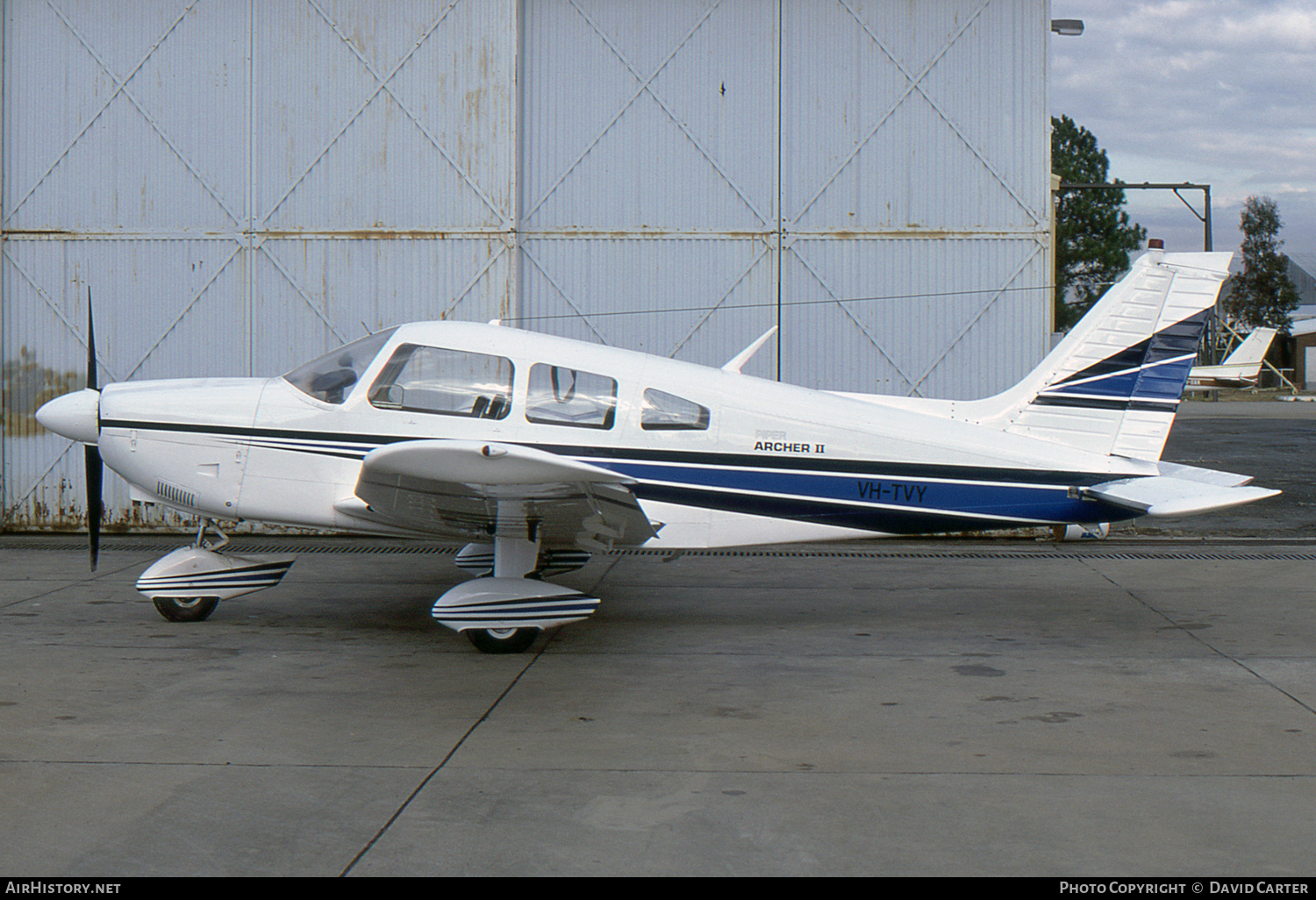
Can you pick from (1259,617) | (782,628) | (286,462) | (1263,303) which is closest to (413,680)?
(286,462)

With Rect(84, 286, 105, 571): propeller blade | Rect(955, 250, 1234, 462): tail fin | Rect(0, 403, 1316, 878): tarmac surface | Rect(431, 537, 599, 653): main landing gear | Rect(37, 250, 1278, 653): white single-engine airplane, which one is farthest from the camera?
Rect(955, 250, 1234, 462): tail fin

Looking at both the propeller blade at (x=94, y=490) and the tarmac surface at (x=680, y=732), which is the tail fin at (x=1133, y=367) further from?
the propeller blade at (x=94, y=490)

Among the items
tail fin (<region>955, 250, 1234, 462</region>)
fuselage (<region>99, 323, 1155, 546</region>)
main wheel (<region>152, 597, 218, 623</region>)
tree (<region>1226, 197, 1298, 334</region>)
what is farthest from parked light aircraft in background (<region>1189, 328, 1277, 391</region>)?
main wheel (<region>152, 597, 218, 623</region>)

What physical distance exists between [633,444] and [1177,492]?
11.2 feet

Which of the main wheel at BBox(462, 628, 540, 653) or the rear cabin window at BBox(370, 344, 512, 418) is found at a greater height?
the rear cabin window at BBox(370, 344, 512, 418)

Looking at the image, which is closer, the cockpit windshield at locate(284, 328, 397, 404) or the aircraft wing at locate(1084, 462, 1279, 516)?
the aircraft wing at locate(1084, 462, 1279, 516)

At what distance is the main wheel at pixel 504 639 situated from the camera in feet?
21.5

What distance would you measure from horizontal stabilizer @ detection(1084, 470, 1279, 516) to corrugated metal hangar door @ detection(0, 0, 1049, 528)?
14.4 ft

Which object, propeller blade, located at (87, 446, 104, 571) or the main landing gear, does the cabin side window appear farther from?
propeller blade, located at (87, 446, 104, 571)

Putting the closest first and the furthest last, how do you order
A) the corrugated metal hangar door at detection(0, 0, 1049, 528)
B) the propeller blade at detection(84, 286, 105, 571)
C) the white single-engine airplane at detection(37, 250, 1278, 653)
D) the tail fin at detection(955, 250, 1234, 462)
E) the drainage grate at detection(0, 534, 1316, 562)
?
the white single-engine airplane at detection(37, 250, 1278, 653)
the propeller blade at detection(84, 286, 105, 571)
the tail fin at detection(955, 250, 1234, 462)
the drainage grate at detection(0, 534, 1316, 562)
the corrugated metal hangar door at detection(0, 0, 1049, 528)

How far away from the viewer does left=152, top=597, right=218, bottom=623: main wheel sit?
285 inches

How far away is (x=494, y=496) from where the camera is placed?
6.17 metres

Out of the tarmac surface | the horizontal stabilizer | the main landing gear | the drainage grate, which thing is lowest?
the drainage grate

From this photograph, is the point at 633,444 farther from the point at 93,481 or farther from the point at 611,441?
the point at 93,481
